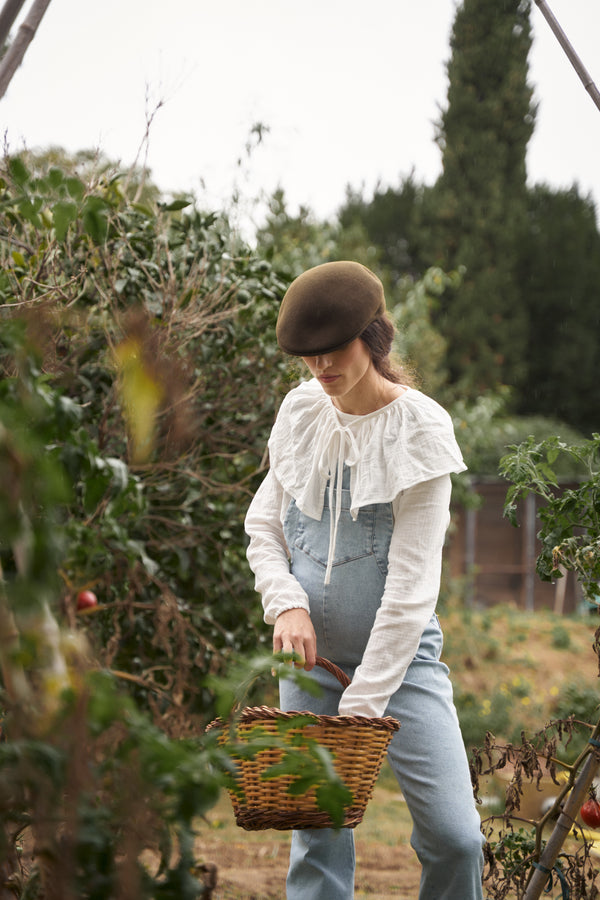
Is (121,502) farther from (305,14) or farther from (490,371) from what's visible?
(490,371)

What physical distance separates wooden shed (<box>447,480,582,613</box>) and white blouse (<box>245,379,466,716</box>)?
1001cm

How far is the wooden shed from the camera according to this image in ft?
39.2

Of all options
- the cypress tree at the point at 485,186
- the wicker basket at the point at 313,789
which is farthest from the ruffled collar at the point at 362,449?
the cypress tree at the point at 485,186

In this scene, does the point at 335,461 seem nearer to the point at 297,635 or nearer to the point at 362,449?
the point at 362,449

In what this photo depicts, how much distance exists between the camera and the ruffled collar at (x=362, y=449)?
1888 millimetres

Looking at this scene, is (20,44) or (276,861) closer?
(20,44)

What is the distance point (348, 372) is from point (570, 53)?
90 centimetres

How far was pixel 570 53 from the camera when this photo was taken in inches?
76.9

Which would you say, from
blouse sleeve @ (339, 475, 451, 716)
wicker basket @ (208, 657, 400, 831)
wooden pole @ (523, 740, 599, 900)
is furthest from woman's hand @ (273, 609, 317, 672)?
wooden pole @ (523, 740, 599, 900)

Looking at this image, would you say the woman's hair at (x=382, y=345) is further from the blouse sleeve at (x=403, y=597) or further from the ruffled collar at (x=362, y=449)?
the blouse sleeve at (x=403, y=597)

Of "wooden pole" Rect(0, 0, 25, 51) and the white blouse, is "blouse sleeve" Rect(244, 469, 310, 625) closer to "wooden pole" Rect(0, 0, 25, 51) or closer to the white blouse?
the white blouse

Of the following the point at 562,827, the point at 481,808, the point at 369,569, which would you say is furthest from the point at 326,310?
the point at 481,808

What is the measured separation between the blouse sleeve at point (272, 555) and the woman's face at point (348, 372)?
33 cm

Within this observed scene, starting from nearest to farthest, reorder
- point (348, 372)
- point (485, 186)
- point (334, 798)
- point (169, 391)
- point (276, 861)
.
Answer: point (334, 798) < point (348, 372) < point (169, 391) < point (276, 861) < point (485, 186)
